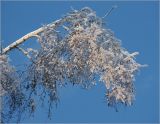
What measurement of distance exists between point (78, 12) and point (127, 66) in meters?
1.63

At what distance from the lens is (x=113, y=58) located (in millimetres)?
12039

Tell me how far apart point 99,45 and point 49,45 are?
1.12 meters

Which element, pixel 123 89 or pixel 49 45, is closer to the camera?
pixel 123 89

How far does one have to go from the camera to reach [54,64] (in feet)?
40.6

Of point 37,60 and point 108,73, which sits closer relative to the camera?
point 108,73

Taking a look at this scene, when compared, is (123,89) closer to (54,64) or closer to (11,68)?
(54,64)

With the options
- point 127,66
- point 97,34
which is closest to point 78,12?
point 97,34

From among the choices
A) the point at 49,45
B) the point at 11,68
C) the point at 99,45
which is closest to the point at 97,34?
the point at 99,45

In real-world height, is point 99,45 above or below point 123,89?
above

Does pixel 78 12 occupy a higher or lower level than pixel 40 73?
higher

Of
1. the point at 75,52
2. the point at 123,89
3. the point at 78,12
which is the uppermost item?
the point at 78,12

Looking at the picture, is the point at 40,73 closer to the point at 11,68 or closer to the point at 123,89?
the point at 11,68

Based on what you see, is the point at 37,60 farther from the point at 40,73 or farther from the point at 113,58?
the point at 113,58

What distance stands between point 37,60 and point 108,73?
1699 mm
